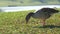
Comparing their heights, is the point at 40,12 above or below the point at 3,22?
above

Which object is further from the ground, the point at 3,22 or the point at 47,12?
the point at 47,12

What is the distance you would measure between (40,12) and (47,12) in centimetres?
60

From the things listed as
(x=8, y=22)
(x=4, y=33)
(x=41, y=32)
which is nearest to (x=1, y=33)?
(x=4, y=33)

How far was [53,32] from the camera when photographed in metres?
14.7

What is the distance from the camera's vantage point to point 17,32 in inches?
582

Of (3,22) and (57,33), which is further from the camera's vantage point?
(3,22)

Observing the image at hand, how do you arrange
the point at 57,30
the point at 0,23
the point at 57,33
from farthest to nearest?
the point at 0,23, the point at 57,30, the point at 57,33

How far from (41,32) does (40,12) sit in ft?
10.6

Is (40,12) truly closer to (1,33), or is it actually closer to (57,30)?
(57,30)

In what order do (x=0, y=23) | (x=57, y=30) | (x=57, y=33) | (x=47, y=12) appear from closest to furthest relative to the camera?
(x=57, y=33) → (x=57, y=30) → (x=47, y=12) → (x=0, y=23)

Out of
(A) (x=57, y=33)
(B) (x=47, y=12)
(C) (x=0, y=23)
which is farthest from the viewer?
(C) (x=0, y=23)

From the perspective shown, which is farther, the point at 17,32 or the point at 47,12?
the point at 47,12

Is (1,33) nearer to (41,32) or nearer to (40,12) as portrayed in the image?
(41,32)

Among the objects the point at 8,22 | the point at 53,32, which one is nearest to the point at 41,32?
the point at 53,32
